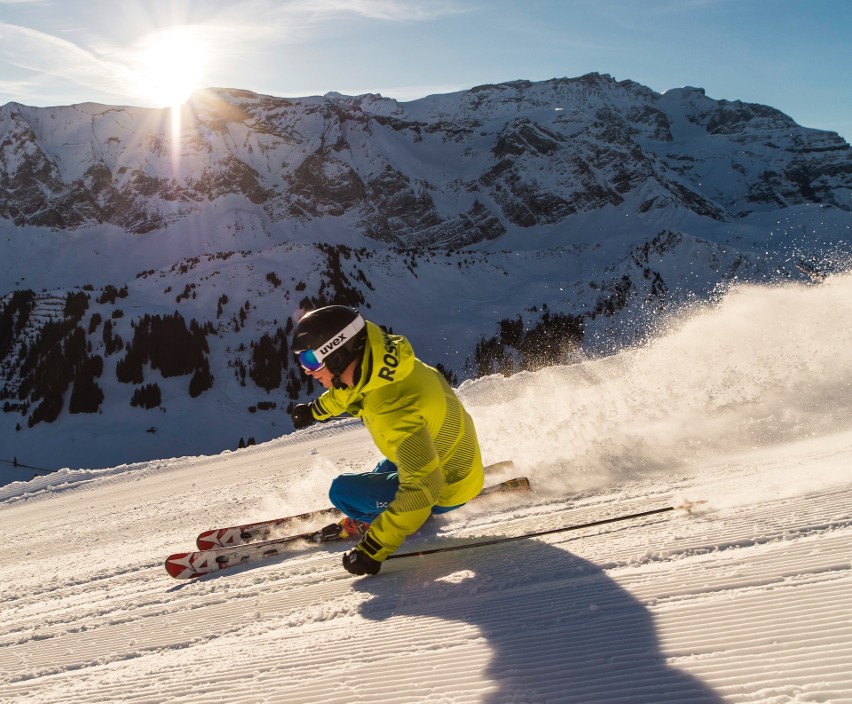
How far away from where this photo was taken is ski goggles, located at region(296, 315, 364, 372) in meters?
3.67

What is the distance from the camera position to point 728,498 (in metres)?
3.99

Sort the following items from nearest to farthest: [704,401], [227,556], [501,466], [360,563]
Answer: [360,563] → [227,556] → [501,466] → [704,401]

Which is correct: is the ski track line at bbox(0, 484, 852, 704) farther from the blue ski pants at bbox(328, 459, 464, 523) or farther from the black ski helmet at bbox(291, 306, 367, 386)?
the black ski helmet at bbox(291, 306, 367, 386)

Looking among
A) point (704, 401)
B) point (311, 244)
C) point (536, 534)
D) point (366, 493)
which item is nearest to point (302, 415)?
point (366, 493)

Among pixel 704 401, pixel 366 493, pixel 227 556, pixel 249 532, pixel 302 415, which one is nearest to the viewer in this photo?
pixel 366 493

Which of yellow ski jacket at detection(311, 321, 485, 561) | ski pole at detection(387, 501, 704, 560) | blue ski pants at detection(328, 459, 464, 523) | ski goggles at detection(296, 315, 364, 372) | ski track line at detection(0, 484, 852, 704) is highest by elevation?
ski goggles at detection(296, 315, 364, 372)

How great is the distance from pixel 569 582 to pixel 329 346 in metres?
1.82

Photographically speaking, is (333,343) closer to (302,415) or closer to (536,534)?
(302,415)

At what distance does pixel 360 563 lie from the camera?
12.6 feet

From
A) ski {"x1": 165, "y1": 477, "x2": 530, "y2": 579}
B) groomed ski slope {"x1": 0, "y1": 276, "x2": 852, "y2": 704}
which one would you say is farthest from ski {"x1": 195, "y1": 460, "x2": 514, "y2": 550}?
groomed ski slope {"x1": 0, "y1": 276, "x2": 852, "y2": 704}

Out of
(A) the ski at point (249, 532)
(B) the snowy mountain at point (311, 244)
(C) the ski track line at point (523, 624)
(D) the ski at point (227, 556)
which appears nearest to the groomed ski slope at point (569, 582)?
(C) the ski track line at point (523, 624)

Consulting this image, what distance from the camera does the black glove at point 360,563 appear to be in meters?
3.85

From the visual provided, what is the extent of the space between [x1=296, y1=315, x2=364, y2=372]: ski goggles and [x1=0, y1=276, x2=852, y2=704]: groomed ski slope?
1.40 m

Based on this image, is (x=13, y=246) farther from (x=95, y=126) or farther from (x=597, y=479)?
(x=597, y=479)
